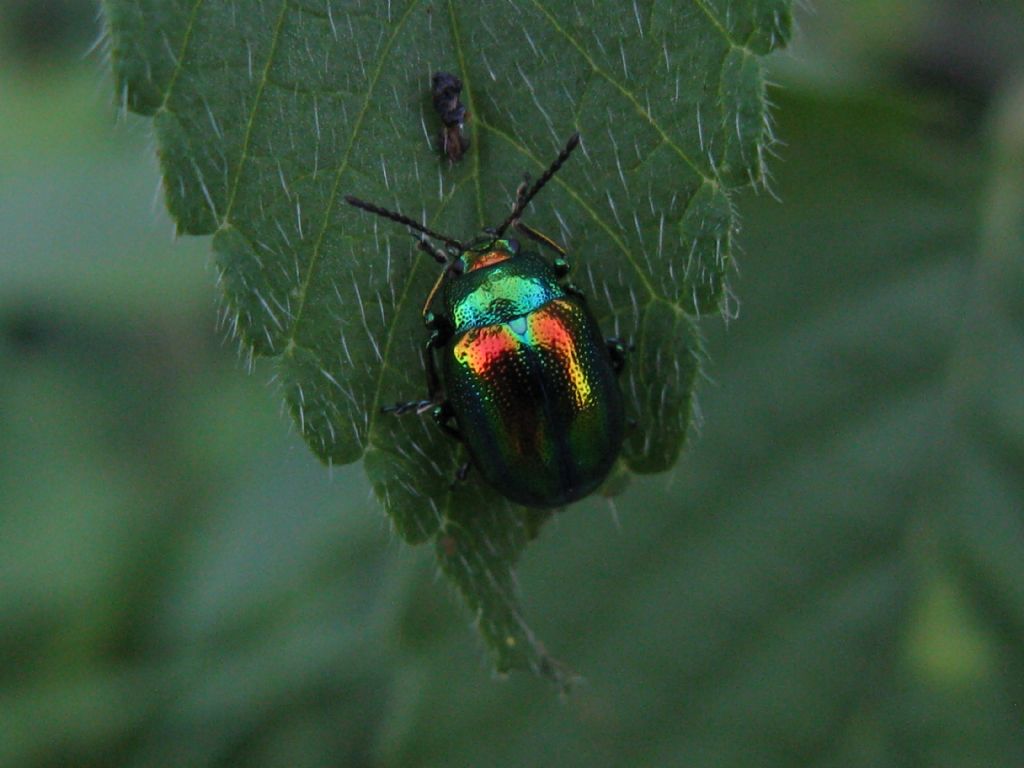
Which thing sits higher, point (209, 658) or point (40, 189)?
point (40, 189)

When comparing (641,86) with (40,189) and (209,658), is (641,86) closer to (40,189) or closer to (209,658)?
(209,658)

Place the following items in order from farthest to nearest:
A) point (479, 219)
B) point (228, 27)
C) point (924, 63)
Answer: point (924, 63), point (479, 219), point (228, 27)

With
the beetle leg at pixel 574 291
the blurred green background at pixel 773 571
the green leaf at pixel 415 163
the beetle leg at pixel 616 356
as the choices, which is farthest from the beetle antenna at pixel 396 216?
the blurred green background at pixel 773 571

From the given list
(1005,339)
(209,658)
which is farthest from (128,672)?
(1005,339)

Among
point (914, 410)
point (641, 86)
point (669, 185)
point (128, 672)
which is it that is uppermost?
point (641, 86)

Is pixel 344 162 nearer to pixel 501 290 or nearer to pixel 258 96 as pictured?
pixel 258 96

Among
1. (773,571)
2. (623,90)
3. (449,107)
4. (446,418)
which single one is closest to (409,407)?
(446,418)

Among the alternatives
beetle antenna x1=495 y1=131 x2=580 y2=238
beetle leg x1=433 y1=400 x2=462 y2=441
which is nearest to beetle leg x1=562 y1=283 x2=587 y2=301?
beetle antenna x1=495 y1=131 x2=580 y2=238

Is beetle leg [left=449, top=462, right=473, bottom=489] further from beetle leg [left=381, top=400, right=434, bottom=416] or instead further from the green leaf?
beetle leg [left=381, top=400, right=434, bottom=416]
